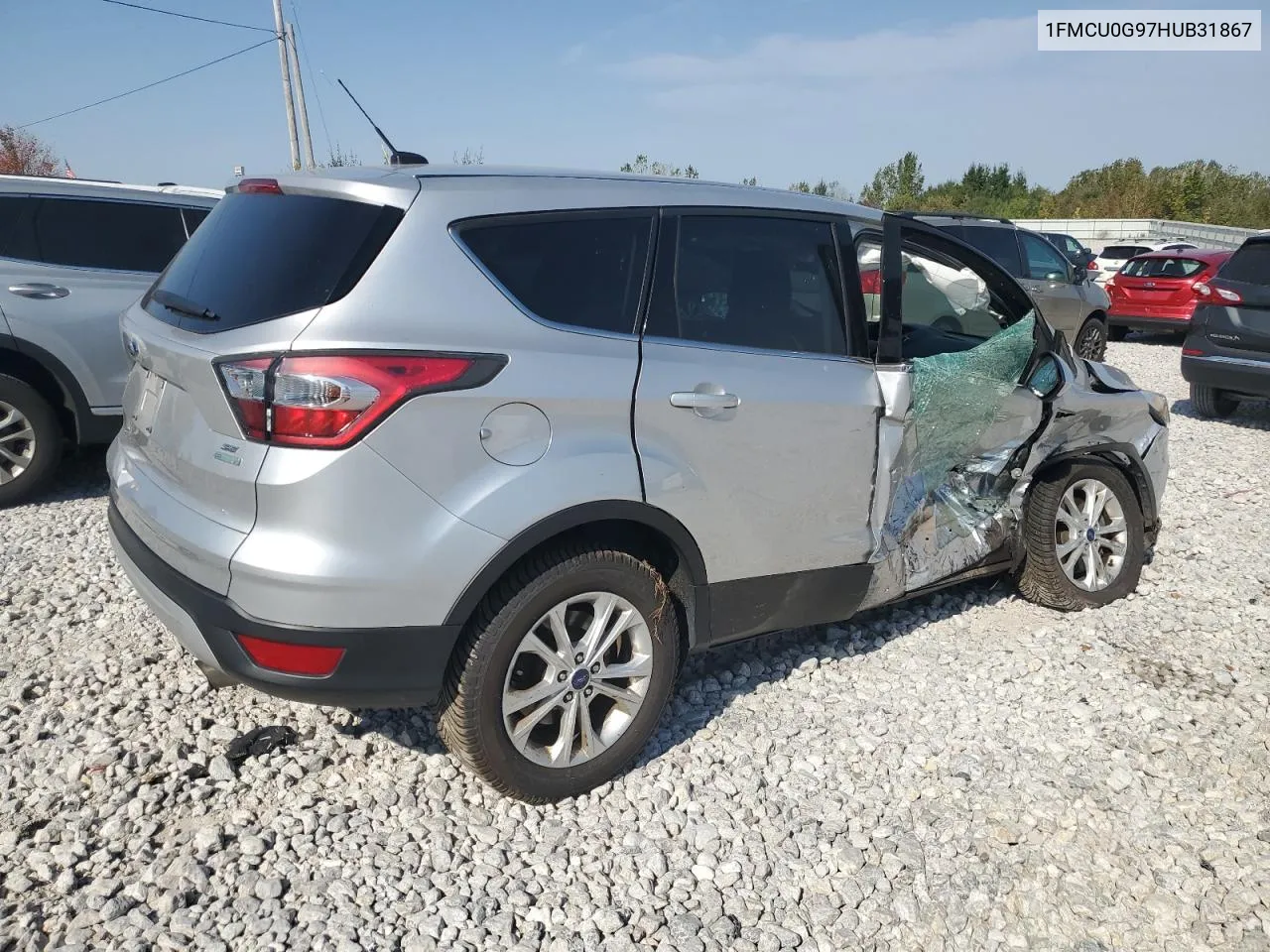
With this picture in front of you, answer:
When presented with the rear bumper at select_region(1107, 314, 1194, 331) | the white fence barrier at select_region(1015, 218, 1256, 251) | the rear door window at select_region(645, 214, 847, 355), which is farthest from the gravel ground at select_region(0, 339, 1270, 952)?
the white fence barrier at select_region(1015, 218, 1256, 251)

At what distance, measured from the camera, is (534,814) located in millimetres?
2941

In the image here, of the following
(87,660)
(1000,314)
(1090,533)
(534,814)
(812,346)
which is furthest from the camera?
(1090,533)

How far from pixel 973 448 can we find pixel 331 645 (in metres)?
2.71

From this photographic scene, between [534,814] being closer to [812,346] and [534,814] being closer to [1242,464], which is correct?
[812,346]

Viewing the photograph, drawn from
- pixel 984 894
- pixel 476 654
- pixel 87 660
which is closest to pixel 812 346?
pixel 476 654

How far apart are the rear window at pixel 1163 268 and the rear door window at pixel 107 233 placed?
1380cm

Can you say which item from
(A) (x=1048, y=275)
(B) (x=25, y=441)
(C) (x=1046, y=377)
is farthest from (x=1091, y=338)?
(B) (x=25, y=441)

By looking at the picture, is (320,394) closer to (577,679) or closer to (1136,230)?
(577,679)

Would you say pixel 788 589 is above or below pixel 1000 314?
below

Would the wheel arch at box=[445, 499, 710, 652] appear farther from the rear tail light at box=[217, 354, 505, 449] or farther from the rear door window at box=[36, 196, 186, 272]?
the rear door window at box=[36, 196, 186, 272]

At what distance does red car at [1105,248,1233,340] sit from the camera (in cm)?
1418

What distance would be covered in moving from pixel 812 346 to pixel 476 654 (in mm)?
1606

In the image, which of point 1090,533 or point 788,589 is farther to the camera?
point 1090,533

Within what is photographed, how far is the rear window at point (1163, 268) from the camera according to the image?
14.3 m
